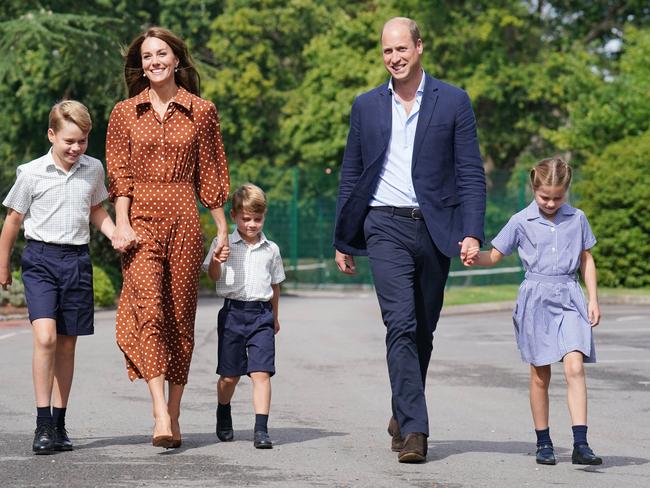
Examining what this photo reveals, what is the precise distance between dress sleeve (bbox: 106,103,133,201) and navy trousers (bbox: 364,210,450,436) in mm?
1199

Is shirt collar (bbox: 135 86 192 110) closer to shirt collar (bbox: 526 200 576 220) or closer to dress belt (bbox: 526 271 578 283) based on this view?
shirt collar (bbox: 526 200 576 220)

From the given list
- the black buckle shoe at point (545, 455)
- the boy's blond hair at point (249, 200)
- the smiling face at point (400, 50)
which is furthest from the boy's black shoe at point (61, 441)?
the smiling face at point (400, 50)

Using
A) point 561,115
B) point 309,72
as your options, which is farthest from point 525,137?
point 309,72

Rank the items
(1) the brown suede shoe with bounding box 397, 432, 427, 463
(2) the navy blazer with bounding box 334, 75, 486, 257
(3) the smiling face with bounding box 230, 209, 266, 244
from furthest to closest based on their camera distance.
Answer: (3) the smiling face with bounding box 230, 209, 266, 244, (2) the navy blazer with bounding box 334, 75, 486, 257, (1) the brown suede shoe with bounding box 397, 432, 427, 463

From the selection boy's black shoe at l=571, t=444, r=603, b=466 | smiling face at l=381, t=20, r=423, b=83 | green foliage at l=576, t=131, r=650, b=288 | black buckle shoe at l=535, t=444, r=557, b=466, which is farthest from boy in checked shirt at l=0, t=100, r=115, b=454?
green foliage at l=576, t=131, r=650, b=288

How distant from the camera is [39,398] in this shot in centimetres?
756

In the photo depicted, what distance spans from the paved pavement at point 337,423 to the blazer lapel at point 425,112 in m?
1.51

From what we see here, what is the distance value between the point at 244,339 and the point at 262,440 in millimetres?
597

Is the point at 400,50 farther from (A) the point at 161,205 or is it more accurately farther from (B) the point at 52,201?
(B) the point at 52,201

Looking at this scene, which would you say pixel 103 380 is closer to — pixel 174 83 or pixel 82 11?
pixel 174 83

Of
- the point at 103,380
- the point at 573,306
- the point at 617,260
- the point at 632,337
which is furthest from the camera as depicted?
the point at 617,260

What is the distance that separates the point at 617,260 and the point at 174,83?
19650mm

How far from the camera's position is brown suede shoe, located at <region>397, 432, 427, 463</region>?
23.7ft

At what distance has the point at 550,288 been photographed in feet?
24.8
